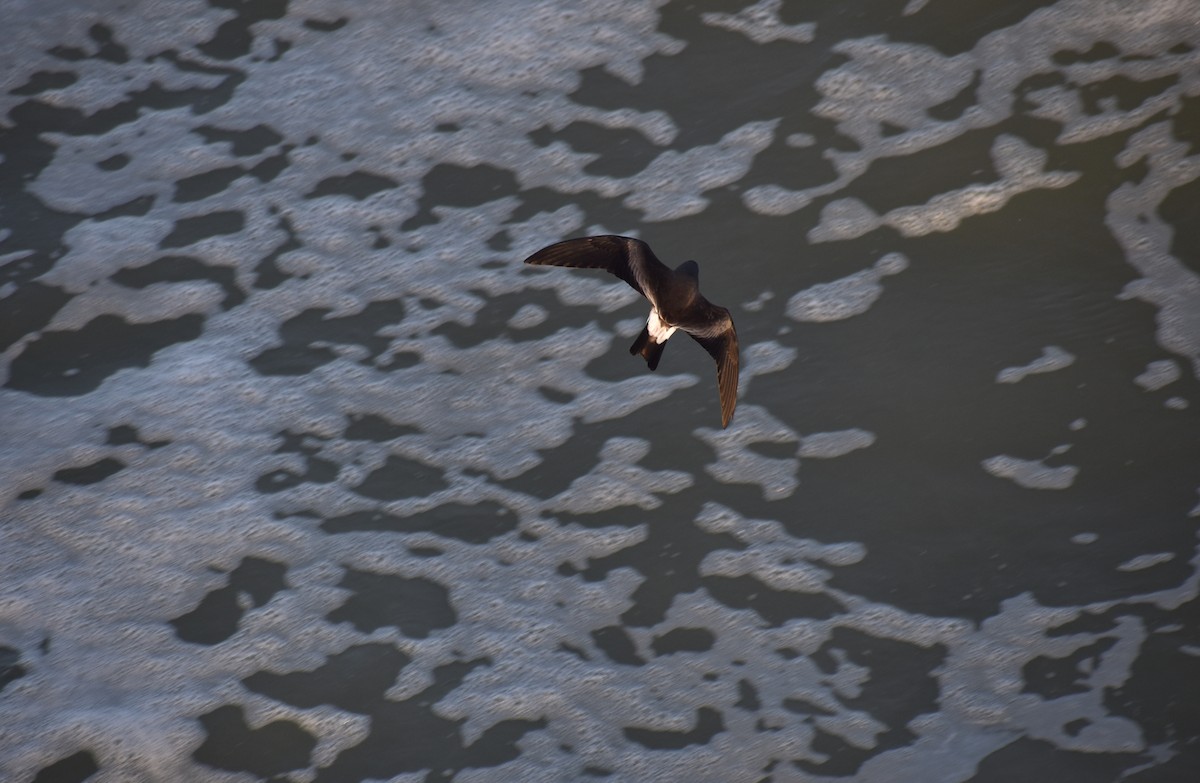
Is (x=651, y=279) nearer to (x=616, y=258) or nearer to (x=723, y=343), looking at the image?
(x=616, y=258)

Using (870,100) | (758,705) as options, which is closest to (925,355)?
(870,100)

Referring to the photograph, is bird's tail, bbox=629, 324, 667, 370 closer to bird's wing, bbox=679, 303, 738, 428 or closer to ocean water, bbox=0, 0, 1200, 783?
bird's wing, bbox=679, 303, 738, 428

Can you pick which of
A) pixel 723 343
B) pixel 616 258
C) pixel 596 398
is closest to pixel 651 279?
pixel 616 258

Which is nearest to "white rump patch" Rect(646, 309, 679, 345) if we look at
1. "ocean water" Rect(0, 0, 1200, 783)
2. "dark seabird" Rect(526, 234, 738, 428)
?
"dark seabird" Rect(526, 234, 738, 428)

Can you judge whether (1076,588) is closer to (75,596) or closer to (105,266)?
(75,596)

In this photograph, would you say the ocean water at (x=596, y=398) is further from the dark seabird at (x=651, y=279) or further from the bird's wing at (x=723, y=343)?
the dark seabird at (x=651, y=279)

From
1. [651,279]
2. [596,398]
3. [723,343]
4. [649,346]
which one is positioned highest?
[651,279]

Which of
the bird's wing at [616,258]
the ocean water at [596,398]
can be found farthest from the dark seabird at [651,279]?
the ocean water at [596,398]
